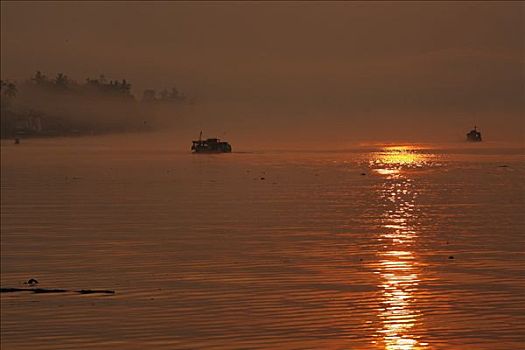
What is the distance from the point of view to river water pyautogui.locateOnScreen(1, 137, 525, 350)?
2661 centimetres

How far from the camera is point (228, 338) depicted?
26.1 m

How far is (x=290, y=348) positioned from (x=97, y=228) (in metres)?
32.1

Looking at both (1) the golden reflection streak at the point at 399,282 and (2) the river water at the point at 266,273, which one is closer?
(1) the golden reflection streak at the point at 399,282

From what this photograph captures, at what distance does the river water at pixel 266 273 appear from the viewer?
2661 centimetres

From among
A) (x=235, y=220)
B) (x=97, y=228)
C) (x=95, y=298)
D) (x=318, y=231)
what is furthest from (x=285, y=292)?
(x=235, y=220)

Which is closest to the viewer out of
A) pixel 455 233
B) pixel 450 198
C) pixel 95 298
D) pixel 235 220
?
pixel 95 298

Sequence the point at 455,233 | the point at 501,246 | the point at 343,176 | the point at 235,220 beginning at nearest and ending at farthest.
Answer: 1. the point at 501,246
2. the point at 455,233
3. the point at 235,220
4. the point at 343,176

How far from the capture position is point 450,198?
8256cm

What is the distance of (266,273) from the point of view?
3697 centimetres

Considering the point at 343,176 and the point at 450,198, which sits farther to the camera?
the point at 343,176

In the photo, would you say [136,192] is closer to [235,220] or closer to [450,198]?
[450,198]

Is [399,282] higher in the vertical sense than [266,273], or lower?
lower

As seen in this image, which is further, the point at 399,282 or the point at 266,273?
the point at 266,273

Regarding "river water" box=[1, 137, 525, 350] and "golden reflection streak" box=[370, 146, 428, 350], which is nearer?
"golden reflection streak" box=[370, 146, 428, 350]
